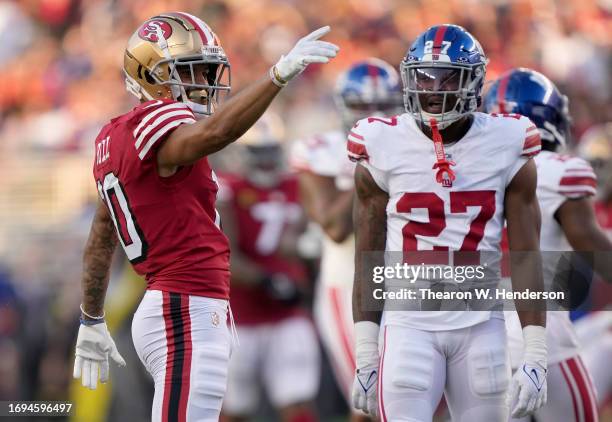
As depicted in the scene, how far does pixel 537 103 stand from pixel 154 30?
5.46ft

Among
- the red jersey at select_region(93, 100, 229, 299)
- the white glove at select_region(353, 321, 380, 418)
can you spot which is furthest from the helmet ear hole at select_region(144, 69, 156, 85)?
the white glove at select_region(353, 321, 380, 418)

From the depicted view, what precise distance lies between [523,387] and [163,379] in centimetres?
116

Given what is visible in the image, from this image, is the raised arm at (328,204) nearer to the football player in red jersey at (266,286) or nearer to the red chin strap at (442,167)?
the football player in red jersey at (266,286)

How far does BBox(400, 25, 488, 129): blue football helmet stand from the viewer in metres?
3.99

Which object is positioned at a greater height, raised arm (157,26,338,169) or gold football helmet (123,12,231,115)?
gold football helmet (123,12,231,115)

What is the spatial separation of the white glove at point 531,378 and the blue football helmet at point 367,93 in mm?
2544

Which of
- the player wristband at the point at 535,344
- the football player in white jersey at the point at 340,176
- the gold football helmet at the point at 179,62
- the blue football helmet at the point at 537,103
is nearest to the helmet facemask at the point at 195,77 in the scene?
the gold football helmet at the point at 179,62

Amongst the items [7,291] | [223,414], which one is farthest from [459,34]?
[7,291]

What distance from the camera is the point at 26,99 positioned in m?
11.1

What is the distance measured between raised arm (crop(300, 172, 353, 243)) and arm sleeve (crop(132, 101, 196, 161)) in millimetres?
2266

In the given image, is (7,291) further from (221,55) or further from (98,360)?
(221,55)

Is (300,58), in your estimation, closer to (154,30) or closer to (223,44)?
(154,30)

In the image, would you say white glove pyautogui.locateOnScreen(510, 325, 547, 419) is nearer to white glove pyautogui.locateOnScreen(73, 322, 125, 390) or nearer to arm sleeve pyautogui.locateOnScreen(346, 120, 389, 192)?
arm sleeve pyautogui.locateOnScreen(346, 120, 389, 192)

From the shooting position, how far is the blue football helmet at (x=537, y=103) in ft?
15.9
